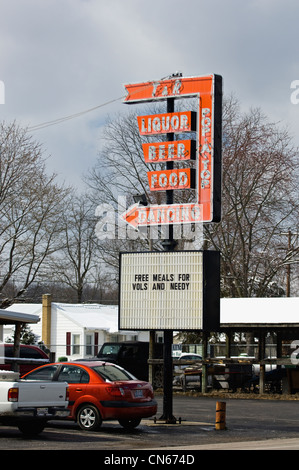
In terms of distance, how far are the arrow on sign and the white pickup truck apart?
5.47 meters

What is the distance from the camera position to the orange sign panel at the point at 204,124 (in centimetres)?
2023

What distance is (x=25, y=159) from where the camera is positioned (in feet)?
120

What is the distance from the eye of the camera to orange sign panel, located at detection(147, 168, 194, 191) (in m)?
20.4

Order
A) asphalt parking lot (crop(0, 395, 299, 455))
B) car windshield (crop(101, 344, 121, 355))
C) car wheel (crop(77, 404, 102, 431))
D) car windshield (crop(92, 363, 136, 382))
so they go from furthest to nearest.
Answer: car windshield (crop(101, 344, 121, 355)), car windshield (crop(92, 363, 136, 382)), car wheel (crop(77, 404, 102, 431)), asphalt parking lot (crop(0, 395, 299, 455))

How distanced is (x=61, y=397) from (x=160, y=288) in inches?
198

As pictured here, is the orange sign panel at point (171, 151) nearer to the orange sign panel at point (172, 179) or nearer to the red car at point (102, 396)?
the orange sign panel at point (172, 179)

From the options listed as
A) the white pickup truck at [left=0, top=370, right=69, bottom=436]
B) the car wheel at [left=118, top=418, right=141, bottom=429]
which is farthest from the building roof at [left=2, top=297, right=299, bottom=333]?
the white pickup truck at [left=0, top=370, right=69, bottom=436]

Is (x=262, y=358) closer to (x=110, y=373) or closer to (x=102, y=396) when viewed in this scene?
(x=110, y=373)

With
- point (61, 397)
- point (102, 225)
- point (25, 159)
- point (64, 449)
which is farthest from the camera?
point (102, 225)

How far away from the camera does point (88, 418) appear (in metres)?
18.5

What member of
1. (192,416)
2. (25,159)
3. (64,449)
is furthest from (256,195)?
(64,449)

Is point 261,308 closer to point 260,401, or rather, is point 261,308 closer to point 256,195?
point 260,401

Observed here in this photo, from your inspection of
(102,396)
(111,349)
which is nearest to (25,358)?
(111,349)

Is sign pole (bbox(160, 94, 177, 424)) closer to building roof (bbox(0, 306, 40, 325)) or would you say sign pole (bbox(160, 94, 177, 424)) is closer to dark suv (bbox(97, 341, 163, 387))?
building roof (bbox(0, 306, 40, 325))
